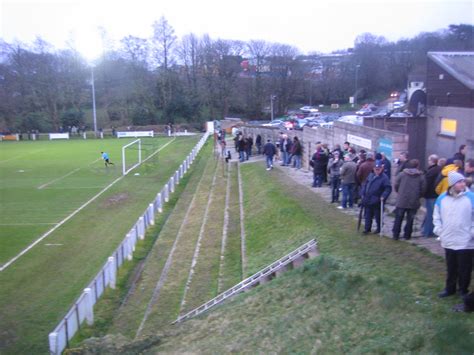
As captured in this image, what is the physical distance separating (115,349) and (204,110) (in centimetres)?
6317

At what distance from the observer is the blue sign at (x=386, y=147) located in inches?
532

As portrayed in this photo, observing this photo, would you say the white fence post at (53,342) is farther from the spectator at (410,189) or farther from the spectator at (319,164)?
the spectator at (319,164)

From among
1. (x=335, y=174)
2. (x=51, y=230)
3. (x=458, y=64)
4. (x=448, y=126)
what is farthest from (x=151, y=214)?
(x=458, y=64)

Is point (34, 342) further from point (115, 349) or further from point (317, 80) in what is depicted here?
point (317, 80)

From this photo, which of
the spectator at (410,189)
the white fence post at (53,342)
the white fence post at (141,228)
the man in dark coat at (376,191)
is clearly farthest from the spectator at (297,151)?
the white fence post at (53,342)

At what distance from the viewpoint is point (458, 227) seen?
20.3ft

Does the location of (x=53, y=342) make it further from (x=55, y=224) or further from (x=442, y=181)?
(x=55, y=224)

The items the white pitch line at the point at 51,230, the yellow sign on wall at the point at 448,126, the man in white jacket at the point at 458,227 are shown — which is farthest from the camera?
the yellow sign on wall at the point at 448,126

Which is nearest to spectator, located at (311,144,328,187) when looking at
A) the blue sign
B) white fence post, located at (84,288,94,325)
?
the blue sign

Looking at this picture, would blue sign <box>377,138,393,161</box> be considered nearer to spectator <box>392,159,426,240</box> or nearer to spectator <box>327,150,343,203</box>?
spectator <box>327,150,343,203</box>

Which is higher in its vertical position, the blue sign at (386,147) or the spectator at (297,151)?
the blue sign at (386,147)

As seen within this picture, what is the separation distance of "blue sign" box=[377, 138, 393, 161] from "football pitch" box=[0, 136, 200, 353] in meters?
8.39

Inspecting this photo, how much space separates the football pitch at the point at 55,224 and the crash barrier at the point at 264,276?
118 inches

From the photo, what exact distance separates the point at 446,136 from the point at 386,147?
8.39m
